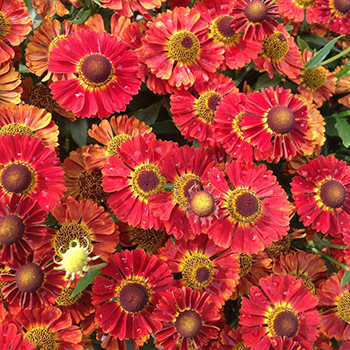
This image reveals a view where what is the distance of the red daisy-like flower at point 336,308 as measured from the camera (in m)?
1.25

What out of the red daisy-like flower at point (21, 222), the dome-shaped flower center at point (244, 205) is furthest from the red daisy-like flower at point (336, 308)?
the red daisy-like flower at point (21, 222)

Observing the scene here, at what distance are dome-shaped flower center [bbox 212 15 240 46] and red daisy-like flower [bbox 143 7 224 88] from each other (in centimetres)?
4

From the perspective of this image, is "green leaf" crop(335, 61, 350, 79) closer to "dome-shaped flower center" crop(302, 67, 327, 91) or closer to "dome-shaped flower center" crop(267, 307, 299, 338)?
"dome-shaped flower center" crop(302, 67, 327, 91)

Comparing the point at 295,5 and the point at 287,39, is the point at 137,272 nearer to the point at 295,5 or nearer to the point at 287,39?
the point at 287,39

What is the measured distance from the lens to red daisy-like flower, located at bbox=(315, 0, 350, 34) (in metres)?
1.53

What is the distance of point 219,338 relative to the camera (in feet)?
3.84


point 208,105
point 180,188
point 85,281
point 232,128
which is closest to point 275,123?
point 232,128

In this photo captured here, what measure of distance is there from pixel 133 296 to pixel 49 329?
258 mm

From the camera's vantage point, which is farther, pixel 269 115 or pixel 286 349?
pixel 269 115

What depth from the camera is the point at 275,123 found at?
1.15 metres

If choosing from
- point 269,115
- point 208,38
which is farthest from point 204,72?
point 269,115

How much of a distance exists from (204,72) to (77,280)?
767 mm

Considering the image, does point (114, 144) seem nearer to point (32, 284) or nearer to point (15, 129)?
point (15, 129)

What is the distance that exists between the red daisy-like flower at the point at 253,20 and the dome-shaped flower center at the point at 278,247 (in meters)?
0.68
